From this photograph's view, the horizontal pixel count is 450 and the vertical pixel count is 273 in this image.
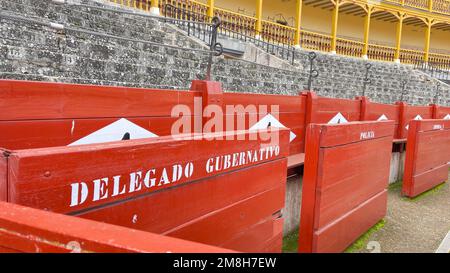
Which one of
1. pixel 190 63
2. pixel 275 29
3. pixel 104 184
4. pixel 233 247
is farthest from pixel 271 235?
pixel 275 29

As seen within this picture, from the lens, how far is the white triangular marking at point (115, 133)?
2760 millimetres

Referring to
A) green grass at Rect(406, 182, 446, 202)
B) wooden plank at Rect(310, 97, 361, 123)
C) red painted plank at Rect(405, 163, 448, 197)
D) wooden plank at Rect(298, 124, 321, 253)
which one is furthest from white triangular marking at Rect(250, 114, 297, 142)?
green grass at Rect(406, 182, 446, 202)

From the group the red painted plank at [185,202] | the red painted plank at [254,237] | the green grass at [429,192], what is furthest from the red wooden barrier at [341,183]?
the green grass at [429,192]

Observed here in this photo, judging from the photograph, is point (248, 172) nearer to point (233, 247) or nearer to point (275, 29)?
point (233, 247)

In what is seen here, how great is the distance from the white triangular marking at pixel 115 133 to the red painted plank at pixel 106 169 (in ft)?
3.15

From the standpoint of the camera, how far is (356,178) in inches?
161

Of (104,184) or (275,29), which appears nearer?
(104,184)

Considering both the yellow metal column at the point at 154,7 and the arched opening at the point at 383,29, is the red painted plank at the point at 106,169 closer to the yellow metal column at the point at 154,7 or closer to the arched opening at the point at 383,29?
the yellow metal column at the point at 154,7

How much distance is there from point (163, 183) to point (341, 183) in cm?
236

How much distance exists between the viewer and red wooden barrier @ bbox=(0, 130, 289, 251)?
1428mm

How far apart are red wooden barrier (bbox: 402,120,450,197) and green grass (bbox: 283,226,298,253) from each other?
2857 millimetres

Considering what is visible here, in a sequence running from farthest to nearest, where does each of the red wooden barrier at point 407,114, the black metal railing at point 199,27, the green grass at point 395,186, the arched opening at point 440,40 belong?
the arched opening at point 440,40 < the black metal railing at point 199,27 < the red wooden barrier at point 407,114 < the green grass at point 395,186

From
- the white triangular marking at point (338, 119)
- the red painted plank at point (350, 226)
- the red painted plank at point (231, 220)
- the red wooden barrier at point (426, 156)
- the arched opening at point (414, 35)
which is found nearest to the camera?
the red painted plank at point (231, 220)

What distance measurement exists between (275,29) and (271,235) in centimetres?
1849
